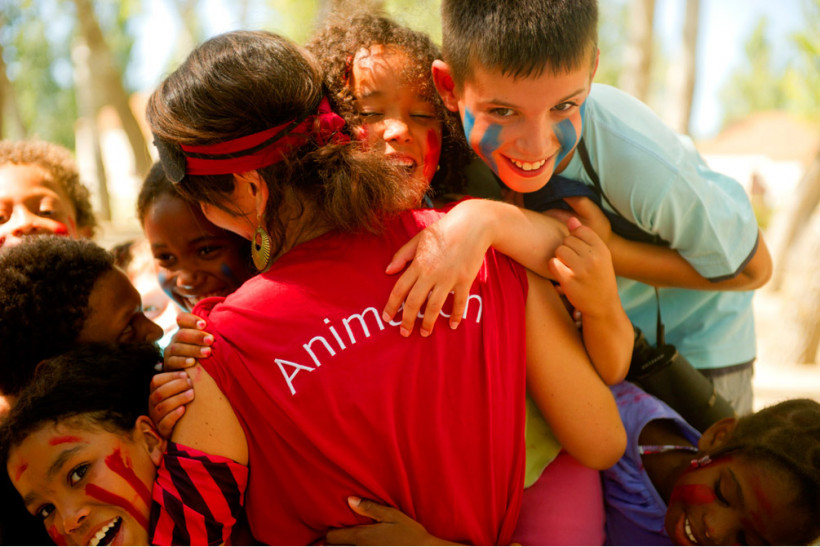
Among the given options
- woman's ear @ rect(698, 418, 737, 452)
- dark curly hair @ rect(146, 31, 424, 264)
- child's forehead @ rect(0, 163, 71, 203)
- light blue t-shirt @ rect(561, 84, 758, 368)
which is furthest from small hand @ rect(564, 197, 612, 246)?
child's forehead @ rect(0, 163, 71, 203)

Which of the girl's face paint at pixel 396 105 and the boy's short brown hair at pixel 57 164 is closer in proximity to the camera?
the girl's face paint at pixel 396 105

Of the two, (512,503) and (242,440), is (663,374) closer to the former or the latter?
(512,503)

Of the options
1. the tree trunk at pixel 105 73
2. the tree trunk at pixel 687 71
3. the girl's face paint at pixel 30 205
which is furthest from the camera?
the tree trunk at pixel 687 71

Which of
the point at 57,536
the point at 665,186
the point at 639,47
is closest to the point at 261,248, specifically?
the point at 57,536

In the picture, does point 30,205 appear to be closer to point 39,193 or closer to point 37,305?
point 39,193

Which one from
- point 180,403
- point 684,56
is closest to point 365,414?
point 180,403

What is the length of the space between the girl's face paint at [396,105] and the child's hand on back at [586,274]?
59 cm

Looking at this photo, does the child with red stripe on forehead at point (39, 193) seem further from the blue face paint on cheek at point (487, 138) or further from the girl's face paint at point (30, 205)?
the blue face paint on cheek at point (487, 138)

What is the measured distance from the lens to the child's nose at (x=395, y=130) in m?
2.07

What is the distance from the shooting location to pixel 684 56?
9.77 m

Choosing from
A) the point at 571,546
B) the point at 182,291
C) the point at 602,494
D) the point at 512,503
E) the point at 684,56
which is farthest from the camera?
the point at 684,56

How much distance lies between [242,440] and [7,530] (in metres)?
1.06

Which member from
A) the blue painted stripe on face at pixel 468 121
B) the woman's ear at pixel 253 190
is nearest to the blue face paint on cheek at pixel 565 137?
the blue painted stripe on face at pixel 468 121

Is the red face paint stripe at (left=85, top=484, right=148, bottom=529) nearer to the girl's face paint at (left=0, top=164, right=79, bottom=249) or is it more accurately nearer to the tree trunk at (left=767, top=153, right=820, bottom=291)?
the girl's face paint at (left=0, top=164, right=79, bottom=249)
